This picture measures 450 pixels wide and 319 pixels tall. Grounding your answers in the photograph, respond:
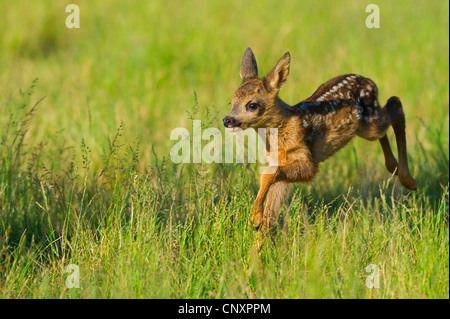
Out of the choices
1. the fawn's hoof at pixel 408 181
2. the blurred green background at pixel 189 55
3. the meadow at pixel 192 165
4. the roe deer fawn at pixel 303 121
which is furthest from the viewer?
the blurred green background at pixel 189 55

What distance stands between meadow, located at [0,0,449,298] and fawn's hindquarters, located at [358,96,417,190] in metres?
0.24

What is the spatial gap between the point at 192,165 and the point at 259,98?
1.63 m

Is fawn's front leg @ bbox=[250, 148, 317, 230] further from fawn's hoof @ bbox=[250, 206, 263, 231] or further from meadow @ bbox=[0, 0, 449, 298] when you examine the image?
meadow @ bbox=[0, 0, 449, 298]

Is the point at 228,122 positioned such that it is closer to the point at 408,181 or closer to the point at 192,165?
the point at 408,181

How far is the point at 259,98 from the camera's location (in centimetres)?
514

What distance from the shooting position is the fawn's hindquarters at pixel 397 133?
5.37m

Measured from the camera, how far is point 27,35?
10.8 metres

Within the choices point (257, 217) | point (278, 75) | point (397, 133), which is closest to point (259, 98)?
point (278, 75)

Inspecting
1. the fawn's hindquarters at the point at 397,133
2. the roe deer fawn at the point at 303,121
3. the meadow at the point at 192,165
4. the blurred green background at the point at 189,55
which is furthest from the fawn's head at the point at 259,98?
A: the blurred green background at the point at 189,55

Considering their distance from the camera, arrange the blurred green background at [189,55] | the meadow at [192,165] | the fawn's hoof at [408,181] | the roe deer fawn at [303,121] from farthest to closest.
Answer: the blurred green background at [189,55]
the fawn's hoof at [408,181]
the roe deer fawn at [303,121]
the meadow at [192,165]

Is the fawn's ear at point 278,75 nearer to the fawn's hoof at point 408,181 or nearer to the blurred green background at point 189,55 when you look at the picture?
the fawn's hoof at point 408,181

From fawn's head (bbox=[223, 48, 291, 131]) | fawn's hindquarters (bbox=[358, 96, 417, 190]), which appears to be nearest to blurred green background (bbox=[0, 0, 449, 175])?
fawn's hindquarters (bbox=[358, 96, 417, 190])

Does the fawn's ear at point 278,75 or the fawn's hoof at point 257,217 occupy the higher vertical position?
the fawn's ear at point 278,75

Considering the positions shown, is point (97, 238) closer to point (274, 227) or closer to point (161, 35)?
point (274, 227)
